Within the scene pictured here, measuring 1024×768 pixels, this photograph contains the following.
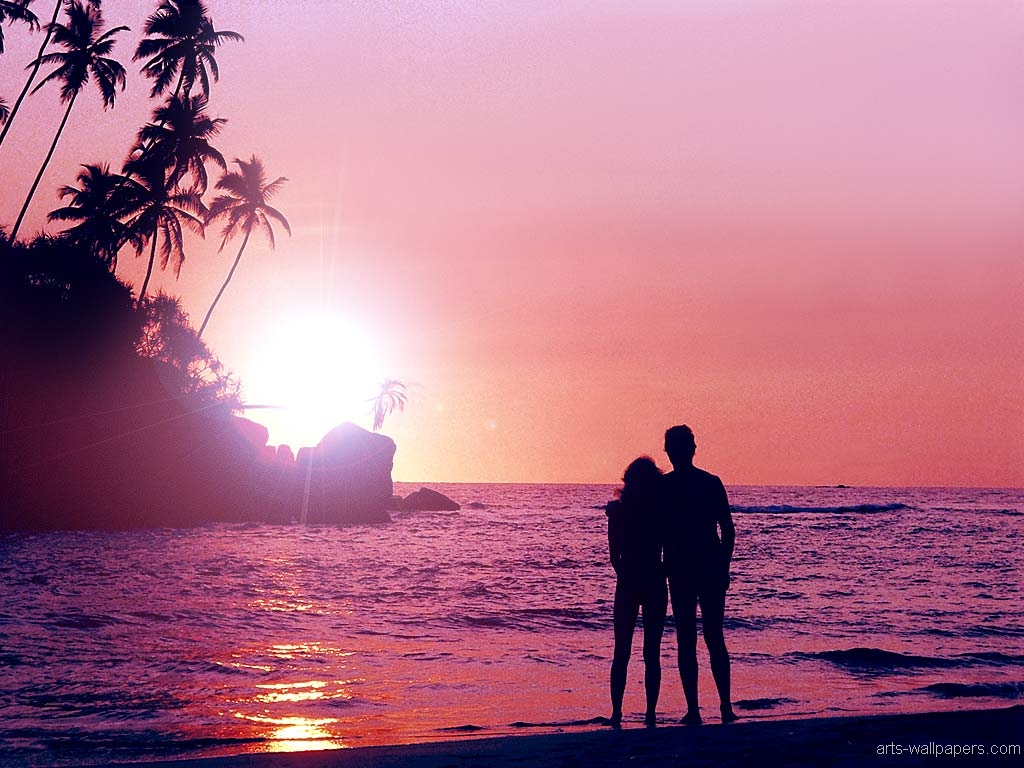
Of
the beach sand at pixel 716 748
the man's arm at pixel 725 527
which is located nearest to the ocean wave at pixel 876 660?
the beach sand at pixel 716 748

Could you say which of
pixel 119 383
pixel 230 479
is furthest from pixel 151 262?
pixel 230 479

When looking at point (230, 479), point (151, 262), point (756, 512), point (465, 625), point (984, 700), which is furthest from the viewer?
point (756, 512)

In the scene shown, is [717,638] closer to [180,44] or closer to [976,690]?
[976,690]

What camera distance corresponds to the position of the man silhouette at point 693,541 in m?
8.28

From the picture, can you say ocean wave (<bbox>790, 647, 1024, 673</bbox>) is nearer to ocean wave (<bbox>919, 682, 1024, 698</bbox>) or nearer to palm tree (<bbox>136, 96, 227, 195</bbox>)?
ocean wave (<bbox>919, 682, 1024, 698</bbox>)

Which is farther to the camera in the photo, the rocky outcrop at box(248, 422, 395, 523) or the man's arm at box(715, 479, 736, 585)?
the rocky outcrop at box(248, 422, 395, 523)

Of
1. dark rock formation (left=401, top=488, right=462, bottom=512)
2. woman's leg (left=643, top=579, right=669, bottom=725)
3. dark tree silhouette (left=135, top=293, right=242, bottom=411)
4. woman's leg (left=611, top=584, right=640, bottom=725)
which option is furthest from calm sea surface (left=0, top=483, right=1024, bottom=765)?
dark rock formation (left=401, top=488, right=462, bottom=512)

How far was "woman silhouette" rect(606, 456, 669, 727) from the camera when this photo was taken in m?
8.45

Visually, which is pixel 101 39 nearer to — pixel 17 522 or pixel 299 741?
pixel 17 522

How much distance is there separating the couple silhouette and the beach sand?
0.70m

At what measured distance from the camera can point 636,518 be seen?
849 cm

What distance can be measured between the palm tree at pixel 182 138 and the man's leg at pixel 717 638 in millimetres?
44058

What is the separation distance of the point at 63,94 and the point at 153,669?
38.8m

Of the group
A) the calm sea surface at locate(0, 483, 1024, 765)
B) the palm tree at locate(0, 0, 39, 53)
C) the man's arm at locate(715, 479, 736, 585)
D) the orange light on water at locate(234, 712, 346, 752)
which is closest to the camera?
the orange light on water at locate(234, 712, 346, 752)
